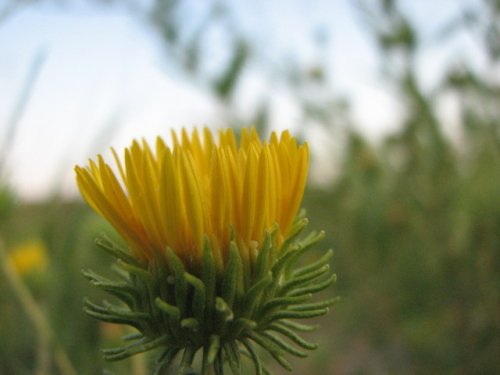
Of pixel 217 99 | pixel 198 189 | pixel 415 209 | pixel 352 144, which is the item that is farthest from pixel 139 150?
pixel 352 144

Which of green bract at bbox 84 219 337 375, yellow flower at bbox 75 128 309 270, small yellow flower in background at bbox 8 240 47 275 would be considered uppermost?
small yellow flower in background at bbox 8 240 47 275

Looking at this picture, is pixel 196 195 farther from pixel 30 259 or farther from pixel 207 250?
pixel 30 259

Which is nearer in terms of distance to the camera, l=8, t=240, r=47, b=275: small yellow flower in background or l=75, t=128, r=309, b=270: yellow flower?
l=75, t=128, r=309, b=270: yellow flower

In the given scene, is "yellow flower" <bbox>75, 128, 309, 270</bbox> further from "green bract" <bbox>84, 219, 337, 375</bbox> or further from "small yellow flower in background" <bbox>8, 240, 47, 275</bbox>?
"small yellow flower in background" <bbox>8, 240, 47, 275</bbox>

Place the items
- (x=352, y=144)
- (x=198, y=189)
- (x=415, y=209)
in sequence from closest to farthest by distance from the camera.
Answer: (x=198, y=189) < (x=415, y=209) < (x=352, y=144)

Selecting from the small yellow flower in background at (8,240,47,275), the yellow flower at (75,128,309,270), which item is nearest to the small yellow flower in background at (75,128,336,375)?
the yellow flower at (75,128,309,270)

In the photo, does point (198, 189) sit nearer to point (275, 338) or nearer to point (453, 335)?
point (275, 338)

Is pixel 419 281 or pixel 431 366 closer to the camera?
pixel 431 366

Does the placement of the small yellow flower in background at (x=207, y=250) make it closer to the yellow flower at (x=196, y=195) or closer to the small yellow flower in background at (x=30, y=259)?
the yellow flower at (x=196, y=195)
